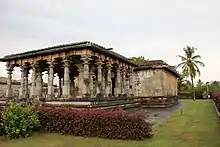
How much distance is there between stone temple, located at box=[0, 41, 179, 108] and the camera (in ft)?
60.6

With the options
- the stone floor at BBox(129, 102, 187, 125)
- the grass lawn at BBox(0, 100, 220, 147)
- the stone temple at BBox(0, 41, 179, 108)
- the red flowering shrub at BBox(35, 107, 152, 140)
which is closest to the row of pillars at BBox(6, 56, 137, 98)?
the stone temple at BBox(0, 41, 179, 108)

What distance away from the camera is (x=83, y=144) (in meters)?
8.42

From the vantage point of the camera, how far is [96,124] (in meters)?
9.73

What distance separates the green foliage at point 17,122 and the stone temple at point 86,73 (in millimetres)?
6176

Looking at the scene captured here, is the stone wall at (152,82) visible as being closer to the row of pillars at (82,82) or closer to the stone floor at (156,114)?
the row of pillars at (82,82)

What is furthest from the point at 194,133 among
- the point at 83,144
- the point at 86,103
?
the point at 86,103

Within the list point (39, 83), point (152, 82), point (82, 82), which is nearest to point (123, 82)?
point (152, 82)

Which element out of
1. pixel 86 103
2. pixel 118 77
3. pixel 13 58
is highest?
pixel 13 58

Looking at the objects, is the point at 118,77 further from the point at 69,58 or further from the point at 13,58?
the point at 13,58

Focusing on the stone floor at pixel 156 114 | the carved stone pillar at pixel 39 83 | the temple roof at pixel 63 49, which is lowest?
the stone floor at pixel 156 114

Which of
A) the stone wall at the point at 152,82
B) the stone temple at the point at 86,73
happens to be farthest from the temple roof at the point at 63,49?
the stone wall at the point at 152,82

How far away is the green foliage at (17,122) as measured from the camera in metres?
9.82

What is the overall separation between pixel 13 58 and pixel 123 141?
690 inches

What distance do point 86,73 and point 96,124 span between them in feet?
26.3
